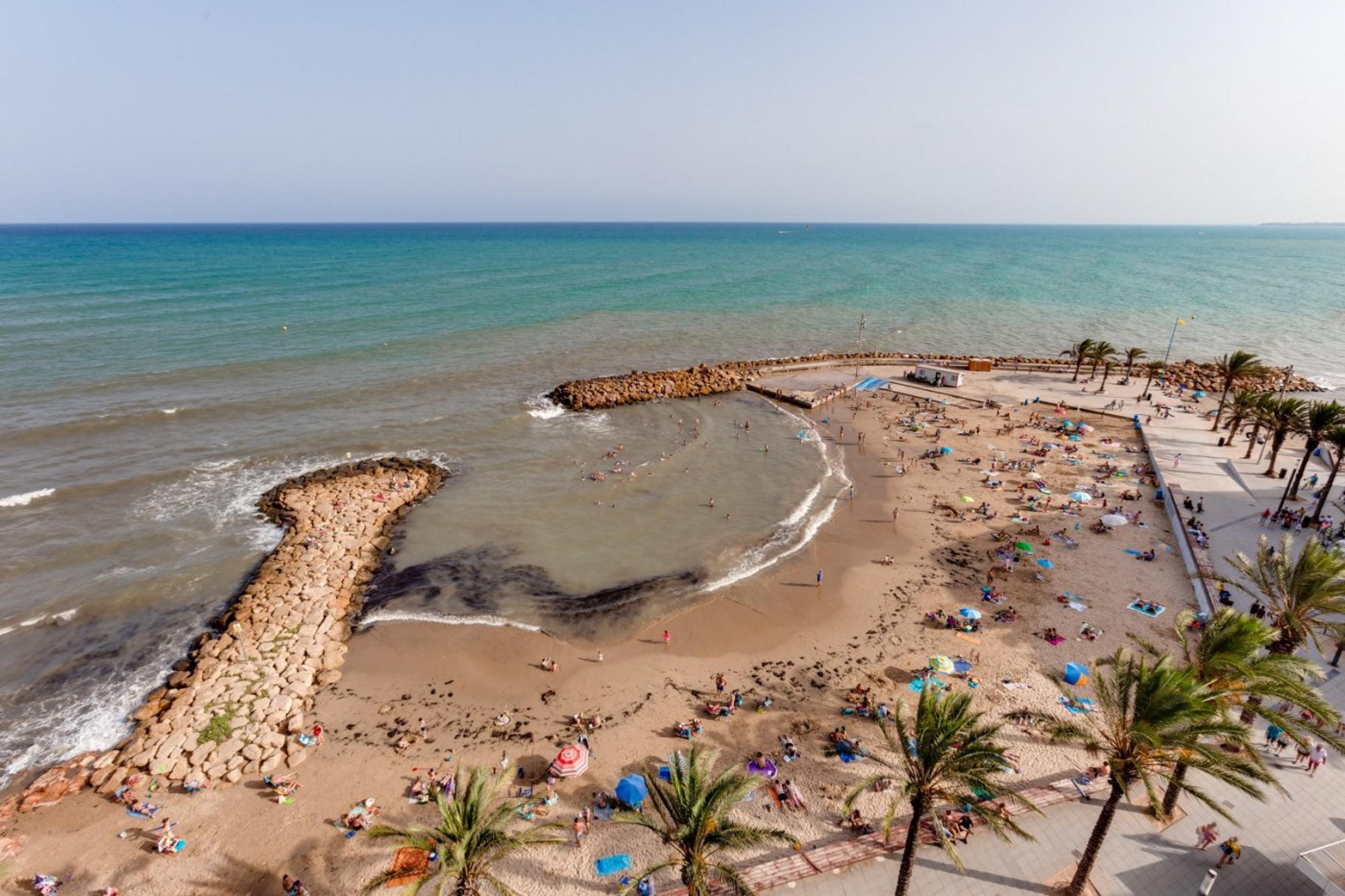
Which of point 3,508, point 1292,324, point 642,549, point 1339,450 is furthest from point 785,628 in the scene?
point 1292,324

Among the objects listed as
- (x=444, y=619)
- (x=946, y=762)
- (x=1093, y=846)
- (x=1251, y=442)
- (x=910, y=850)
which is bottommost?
(x=444, y=619)

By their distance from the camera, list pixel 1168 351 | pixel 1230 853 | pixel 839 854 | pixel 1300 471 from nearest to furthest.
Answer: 1. pixel 1230 853
2. pixel 839 854
3. pixel 1300 471
4. pixel 1168 351

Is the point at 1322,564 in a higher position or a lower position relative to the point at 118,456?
higher

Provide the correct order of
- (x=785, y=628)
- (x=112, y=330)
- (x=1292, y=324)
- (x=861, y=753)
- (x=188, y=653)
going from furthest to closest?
(x=1292, y=324) → (x=112, y=330) → (x=785, y=628) → (x=188, y=653) → (x=861, y=753)

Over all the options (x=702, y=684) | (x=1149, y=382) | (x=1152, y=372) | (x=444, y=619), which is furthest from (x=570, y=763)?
(x=1152, y=372)

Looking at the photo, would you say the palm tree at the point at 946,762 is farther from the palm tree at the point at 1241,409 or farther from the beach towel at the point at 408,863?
the palm tree at the point at 1241,409

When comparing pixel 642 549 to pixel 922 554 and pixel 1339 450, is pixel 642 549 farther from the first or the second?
pixel 1339 450

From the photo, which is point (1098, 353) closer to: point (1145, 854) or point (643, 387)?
point (643, 387)
